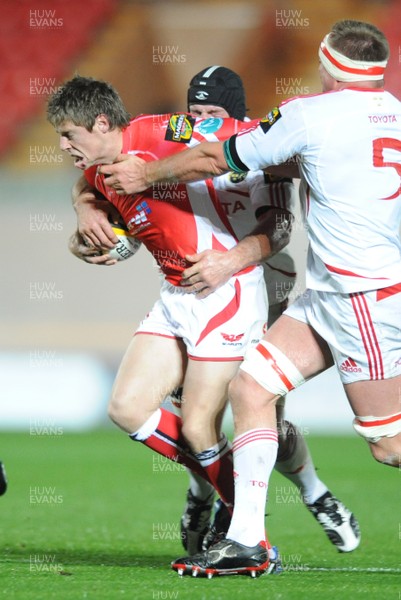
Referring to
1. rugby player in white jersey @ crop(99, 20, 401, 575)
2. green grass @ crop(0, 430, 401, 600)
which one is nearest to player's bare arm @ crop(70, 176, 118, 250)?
rugby player in white jersey @ crop(99, 20, 401, 575)

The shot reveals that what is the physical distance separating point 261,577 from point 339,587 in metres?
0.39

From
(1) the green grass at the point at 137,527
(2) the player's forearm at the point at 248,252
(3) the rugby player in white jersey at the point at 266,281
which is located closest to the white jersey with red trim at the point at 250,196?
(3) the rugby player in white jersey at the point at 266,281

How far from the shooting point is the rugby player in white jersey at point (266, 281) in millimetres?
4770

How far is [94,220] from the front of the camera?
5.03 meters

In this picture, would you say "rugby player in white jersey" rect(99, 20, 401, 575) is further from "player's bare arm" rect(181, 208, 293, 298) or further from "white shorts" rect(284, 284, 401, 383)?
"player's bare arm" rect(181, 208, 293, 298)

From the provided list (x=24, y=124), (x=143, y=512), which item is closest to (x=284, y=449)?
(x=143, y=512)

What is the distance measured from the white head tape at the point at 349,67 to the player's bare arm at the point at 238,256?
803 mm

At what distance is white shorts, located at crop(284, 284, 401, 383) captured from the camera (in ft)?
13.8

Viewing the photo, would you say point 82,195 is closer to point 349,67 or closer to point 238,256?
point 238,256

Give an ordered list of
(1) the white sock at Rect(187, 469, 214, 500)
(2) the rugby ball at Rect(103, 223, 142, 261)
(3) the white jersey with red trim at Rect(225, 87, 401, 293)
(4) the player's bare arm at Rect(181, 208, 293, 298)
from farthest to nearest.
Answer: (1) the white sock at Rect(187, 469, 214, 500), (2) the rugby ball at Rect(103, 223, 142, 261), (4) the player's bare arm at Rect(181, 208, 293, 298), (3) the white jersey with red trim at Rect(225, 87, 401, 293)

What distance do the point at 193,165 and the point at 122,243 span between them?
90 cm

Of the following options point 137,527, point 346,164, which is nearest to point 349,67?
point 346,164

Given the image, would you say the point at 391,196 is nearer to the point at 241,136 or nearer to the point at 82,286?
the point at 241,136

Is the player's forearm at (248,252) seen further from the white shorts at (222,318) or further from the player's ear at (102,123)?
the player's ear at (102,123)
